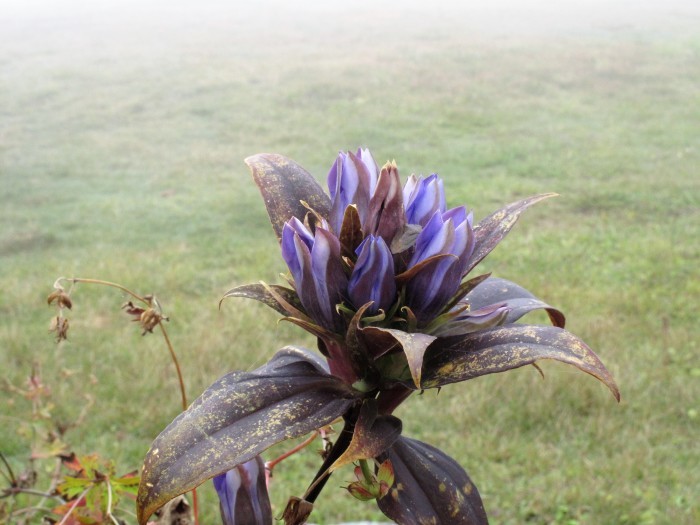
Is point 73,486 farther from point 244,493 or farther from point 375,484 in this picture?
point 375,484

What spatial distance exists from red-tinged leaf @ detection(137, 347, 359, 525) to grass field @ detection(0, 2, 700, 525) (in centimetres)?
117

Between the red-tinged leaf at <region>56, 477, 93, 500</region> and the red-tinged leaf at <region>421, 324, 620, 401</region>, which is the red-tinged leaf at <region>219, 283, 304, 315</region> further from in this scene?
the red-tinged leaf at <region>56, 477, 93, 500</region>

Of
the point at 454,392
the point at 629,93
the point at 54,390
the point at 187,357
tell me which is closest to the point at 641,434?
the point at 454,392

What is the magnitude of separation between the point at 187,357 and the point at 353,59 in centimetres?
1153

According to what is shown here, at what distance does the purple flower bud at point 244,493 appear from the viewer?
2.73ft

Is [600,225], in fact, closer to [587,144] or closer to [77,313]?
[587,144]

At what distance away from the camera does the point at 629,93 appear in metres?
11.2

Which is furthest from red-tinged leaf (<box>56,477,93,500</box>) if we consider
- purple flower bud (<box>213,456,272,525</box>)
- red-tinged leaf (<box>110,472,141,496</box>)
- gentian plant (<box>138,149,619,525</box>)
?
gentian plant (<box>138,149,619,525</box>)

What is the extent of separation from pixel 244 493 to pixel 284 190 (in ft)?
1.07

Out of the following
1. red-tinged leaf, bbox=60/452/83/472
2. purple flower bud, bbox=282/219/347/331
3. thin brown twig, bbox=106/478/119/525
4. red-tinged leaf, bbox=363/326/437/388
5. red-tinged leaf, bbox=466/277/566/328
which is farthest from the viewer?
red-tinged leaf, bbox=60/452/83/472

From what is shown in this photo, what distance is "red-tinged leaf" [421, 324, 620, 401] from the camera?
616mm

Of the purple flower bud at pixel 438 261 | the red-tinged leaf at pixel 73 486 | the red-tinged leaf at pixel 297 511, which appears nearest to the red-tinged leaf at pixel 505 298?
the purple flower bud at pixel 438 261

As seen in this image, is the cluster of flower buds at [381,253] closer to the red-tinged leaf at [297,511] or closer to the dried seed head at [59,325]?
the red-tinged leaf at [297,511]

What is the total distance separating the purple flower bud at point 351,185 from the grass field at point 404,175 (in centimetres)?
120
